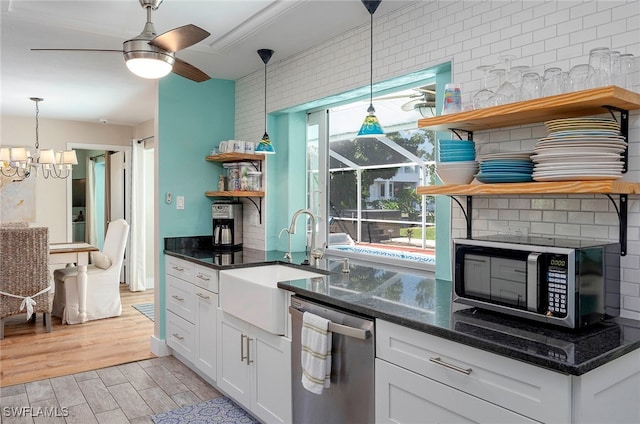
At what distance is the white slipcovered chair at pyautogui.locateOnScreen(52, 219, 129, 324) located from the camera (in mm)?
4926

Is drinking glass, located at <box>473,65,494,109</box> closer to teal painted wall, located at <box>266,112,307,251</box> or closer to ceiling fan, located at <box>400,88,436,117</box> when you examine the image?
ceiling fan, located at <box>400,88,436,117</box>

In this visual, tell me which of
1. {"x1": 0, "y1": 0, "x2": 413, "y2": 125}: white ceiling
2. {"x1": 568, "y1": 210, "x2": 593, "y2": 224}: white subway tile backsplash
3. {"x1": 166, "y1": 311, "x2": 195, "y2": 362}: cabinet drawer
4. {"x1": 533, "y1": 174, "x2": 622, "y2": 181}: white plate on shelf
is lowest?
{"x1": 166, "y1": 311, "x2": 195, "y2": 362}: cabinet drawer

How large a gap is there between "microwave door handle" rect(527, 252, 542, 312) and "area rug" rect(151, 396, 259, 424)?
1.83 metres

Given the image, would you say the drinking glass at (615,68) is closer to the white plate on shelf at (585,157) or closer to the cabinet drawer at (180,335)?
the white plate on shelf at (585,157)

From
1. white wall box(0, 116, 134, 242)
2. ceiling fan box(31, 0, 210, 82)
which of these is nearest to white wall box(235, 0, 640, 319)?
ceiling fan box(31, 0, 210, 82)

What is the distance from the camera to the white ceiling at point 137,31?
2664 mm

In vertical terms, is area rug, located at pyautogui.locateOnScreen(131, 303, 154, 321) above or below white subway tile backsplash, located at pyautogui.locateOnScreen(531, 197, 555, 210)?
below

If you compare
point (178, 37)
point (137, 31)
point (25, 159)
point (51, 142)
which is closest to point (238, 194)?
point (137, 31)

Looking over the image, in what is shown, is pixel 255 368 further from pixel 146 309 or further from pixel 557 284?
pixel 146 309

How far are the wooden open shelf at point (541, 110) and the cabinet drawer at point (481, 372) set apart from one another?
89cm

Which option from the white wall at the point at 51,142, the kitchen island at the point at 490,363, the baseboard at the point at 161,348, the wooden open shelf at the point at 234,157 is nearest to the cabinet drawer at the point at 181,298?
the baseboard at the point at 161,348

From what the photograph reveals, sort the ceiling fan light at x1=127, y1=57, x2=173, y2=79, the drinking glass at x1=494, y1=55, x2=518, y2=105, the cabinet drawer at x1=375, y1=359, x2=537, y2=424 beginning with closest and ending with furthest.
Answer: the cabinet drawer at x1=375, y1=359, x2=537, y2=424 < the drinking glass at x1=494, y1=55, x2=518, y2=105 < the ceiling fan light at x1=127, y1=57, x2=173, y2=79

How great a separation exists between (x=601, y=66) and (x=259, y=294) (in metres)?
1.85

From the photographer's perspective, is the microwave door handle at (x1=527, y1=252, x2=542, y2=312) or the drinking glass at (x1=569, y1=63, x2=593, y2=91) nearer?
the microwave door handle at (x1=527, y1=252, x2=542, y2=312)
